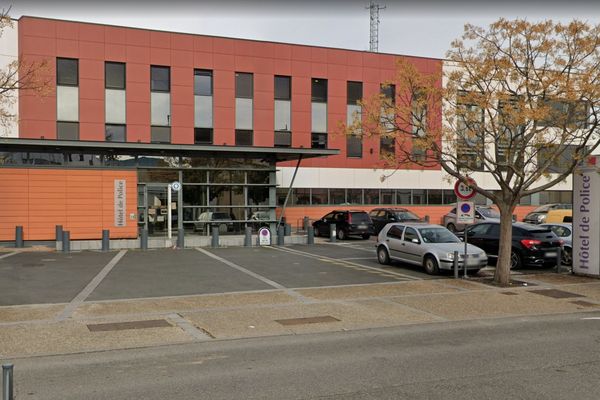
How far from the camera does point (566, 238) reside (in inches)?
729

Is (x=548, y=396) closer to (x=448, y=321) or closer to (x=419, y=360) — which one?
(x=419, y=360)

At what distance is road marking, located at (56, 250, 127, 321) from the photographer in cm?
995

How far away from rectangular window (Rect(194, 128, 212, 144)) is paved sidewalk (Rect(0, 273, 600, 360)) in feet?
69.6

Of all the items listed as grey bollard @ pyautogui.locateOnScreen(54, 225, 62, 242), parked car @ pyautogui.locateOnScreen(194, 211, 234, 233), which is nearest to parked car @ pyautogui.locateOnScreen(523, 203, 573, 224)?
parked car @ pyautogui.locateOnScreen(194, 211, 234, 233)

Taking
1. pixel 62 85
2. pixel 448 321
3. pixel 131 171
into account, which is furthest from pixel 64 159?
pixel 448 321

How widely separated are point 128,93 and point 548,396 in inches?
1152

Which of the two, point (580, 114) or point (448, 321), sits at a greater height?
point (580, 114)

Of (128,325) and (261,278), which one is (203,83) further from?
(128,325)

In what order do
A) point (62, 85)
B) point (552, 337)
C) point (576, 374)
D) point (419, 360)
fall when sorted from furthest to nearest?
point (62, 85), point (552, 337), point (419, 360), point (576, 374)

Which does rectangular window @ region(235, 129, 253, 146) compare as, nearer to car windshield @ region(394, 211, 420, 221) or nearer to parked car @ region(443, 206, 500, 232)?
car windshield @ region(394, 211, 420, 221)

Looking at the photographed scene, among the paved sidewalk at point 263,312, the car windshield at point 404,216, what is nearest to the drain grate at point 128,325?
the paved sidewalk at point 263,312

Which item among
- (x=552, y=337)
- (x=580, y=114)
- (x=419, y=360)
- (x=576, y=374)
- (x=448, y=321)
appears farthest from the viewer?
(x=580, y=114)

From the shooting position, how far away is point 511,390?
5.73 m

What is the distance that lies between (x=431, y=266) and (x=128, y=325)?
914 centimetres
